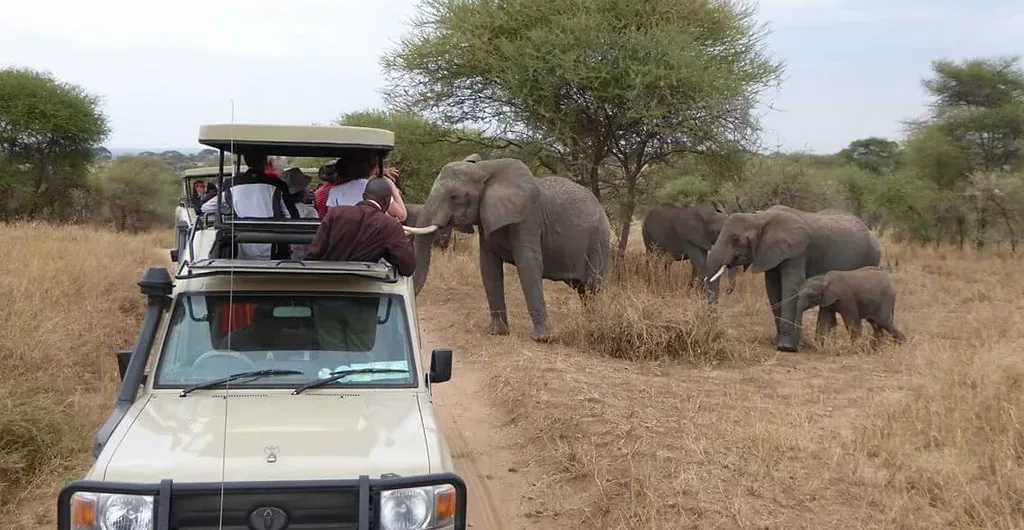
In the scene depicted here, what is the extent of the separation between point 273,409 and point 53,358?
185 inches

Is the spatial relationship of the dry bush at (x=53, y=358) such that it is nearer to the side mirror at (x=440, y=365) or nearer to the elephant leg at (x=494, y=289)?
the side mirror at (x=440, y=365)

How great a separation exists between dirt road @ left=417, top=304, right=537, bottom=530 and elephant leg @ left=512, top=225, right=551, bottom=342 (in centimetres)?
102

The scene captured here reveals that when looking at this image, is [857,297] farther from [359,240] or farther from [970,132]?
[970,132]

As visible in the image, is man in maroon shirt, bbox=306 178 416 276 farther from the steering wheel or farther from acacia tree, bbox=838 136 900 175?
acacia tree, bbox=838 136 900 175

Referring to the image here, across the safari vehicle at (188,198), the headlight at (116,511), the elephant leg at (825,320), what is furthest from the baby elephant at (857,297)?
the headlight at (116,511)

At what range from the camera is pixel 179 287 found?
4574 millimetres

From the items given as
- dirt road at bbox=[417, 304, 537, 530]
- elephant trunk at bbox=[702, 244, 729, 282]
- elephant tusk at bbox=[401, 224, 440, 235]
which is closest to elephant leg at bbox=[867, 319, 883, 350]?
elephant trunk at bbox=[702, 244, 729, 282]

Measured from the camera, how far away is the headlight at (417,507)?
3352 millimetres

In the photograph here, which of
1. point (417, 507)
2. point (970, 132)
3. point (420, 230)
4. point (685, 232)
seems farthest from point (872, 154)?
point (417, 507)

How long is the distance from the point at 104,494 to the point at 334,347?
1.36m

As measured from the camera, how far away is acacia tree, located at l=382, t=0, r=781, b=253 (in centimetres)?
1446

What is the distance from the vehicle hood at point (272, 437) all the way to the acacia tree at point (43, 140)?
1099 inches

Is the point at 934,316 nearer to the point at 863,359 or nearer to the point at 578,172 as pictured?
the point at 863,359

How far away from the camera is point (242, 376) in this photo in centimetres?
419
